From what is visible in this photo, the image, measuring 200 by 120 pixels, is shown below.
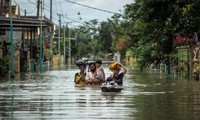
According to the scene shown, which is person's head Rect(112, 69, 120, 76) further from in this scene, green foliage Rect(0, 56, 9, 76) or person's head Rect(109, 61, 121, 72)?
green foliage Rect(0, 56, 9, 76)

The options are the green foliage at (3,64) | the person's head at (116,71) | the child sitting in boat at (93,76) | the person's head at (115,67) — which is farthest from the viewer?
the green foliage at (3,64)

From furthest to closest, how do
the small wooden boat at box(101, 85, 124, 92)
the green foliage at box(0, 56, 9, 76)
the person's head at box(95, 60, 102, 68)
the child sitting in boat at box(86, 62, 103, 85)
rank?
the green foliage at box(0, 56, 9, 76) < the child sitting in boat at box(86, 62, 103, 85) < the person's head at box(95, 60, 102, 68) < the small wooden boat at box(101, 85, 124, 92)

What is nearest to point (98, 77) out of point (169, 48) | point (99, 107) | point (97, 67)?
point (97, 67)

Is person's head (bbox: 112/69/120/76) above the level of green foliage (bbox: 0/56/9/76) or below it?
below

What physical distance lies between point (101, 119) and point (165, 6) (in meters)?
26.6

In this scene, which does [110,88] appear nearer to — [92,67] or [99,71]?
[99,71]

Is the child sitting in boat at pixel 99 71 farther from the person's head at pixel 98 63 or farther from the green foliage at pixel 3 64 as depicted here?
the green foliage at pixel 3 64

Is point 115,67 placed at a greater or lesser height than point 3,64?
lesser

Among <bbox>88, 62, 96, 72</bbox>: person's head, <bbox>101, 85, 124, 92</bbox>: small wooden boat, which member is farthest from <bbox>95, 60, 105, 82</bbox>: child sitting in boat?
<bbox>101, 85, 124, 92</bbox>: small wooden boat

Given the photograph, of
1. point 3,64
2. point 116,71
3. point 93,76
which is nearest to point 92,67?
point 93,76

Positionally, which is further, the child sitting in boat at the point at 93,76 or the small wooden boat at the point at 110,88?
the child sitting in boat at the point at 93,76

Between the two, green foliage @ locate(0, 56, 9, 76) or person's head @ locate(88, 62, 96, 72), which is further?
green foliage @ locate(0, 56, 9, 76)

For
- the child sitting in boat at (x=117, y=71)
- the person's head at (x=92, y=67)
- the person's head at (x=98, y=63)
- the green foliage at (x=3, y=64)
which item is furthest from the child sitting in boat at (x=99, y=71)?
the green foliage at (x=3, y=64)

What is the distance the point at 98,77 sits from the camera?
2278 cm
